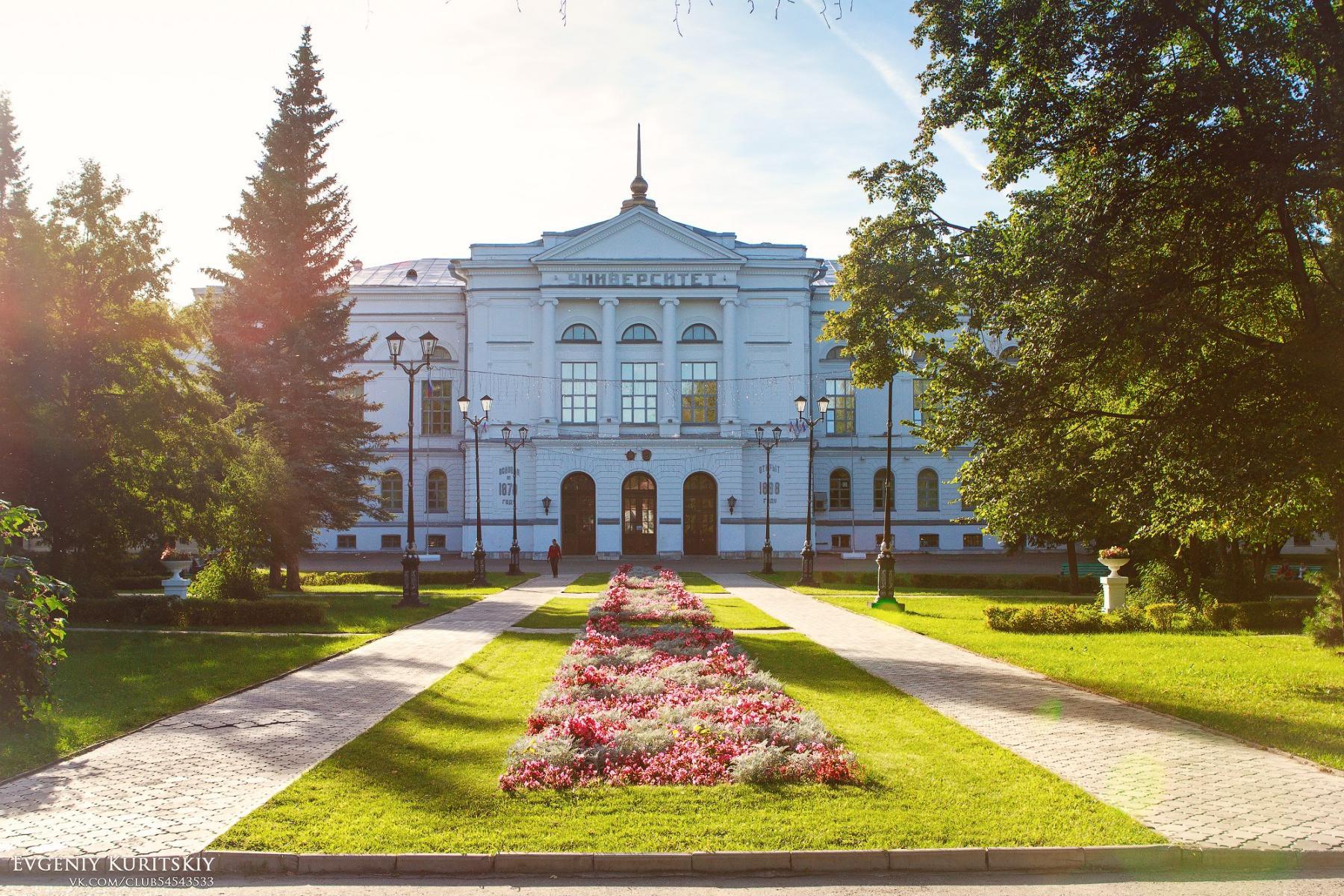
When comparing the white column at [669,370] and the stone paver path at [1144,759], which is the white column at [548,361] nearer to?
the white column at [669,370]

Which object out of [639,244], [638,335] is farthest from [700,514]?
[639,244]

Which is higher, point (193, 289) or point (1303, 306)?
point (193, 289)

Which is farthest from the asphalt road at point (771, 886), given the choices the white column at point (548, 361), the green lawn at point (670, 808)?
the white column at point (548, 361)

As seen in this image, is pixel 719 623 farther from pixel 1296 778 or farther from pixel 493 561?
pixel 493 561

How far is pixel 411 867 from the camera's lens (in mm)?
6277

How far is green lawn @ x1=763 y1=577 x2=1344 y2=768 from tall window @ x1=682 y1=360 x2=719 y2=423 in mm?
31613

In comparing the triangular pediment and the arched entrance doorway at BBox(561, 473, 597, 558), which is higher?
the triangular pediment

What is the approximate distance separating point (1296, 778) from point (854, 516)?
48.8 metres

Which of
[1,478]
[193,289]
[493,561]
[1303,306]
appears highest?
[193,289]

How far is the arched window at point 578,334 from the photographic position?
53.7 m

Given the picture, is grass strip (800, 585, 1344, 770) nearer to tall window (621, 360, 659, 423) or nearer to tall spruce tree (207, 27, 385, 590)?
tall spruce tree (207, 27, 385, 590)

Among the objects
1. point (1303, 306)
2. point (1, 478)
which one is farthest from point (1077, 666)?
point (1, 478)

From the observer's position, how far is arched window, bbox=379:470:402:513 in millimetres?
56062

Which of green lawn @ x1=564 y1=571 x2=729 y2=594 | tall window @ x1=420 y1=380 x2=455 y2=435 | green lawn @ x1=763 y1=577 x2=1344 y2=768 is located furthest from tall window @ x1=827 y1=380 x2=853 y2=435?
green lawn @ x1=763 y1=577 x2=1344 y2=768
